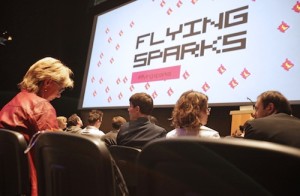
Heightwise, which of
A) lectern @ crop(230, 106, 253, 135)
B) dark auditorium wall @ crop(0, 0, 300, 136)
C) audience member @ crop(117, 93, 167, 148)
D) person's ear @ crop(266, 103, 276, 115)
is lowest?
audience member @ crop(117, 93, 167, 148)

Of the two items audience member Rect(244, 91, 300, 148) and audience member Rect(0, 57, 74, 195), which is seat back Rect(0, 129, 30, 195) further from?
audience member Rect(244, 91, 300, 148)

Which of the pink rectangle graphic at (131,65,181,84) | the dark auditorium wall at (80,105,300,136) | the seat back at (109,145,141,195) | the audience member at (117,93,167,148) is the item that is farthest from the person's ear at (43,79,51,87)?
the pink rectangle graphic at (131,65,181,84)

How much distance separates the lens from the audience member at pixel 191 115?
8.41ft

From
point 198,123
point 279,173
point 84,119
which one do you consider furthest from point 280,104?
point 84,119

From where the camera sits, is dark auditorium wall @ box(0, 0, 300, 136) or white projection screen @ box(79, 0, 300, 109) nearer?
white projection screen @ box(79, 0, 300, 109)

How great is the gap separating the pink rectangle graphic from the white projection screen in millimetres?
12

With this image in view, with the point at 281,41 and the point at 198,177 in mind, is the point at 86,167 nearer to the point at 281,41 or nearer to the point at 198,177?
the point at 198,177

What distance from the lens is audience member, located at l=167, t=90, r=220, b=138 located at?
256 centimetres

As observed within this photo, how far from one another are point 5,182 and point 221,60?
2689mm

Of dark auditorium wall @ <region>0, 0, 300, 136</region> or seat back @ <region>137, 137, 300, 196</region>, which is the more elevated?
dark auditorium wall @ <region>0, 0, 300, 136</region>

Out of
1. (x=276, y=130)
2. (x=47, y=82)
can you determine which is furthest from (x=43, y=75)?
(x=276, y=130)

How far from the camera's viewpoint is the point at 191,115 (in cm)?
258

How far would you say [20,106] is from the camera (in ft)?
5.64

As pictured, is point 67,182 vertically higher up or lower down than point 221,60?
lower down
